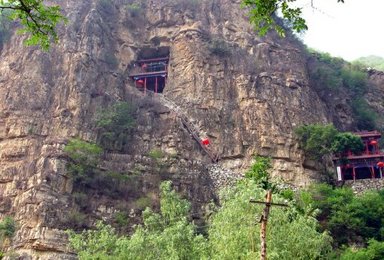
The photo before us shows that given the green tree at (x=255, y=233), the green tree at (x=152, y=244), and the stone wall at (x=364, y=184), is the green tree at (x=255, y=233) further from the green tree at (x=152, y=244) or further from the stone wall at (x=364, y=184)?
the stone wall at (x=364, y=184)

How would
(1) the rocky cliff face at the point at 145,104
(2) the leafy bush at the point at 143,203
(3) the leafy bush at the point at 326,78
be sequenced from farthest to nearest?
1. (3) the leafy bush at the point at 326,78
2. (2) the leafy bush at the point at 143,203
3. (1) the rocky cliff face at the point at 145,104

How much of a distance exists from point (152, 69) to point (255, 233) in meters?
26.0

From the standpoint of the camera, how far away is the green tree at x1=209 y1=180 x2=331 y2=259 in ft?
55.8

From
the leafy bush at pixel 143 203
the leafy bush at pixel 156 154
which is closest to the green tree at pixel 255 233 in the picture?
the leafy bush at pixel 143 203

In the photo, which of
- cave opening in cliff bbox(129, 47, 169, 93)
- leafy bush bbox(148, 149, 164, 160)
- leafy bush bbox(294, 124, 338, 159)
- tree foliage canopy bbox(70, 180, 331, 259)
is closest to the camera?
tree foliage canopy bbox(70, 180, 331, 259)

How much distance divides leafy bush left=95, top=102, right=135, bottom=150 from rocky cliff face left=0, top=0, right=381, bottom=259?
558 millimetres

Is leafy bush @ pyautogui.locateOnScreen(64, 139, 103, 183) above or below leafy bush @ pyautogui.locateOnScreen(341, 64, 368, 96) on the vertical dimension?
below

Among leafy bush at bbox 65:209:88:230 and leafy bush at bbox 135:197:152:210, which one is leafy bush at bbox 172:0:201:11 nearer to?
leafy bush at bbox 135:197:152:210

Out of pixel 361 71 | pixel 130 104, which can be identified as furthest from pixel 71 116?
pixel 361 71

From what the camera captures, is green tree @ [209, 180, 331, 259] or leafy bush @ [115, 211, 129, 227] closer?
green tree @ [209, 180, 331, 259]

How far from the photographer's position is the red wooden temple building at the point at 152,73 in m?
40.3

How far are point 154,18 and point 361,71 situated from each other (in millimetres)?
18390

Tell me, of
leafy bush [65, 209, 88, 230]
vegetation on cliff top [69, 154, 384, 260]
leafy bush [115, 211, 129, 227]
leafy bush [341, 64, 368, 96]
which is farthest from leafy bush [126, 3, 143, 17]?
vegetation on cliff top [69, 154, 384, 260]

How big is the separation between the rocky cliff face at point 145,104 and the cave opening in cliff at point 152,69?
2.24ft
